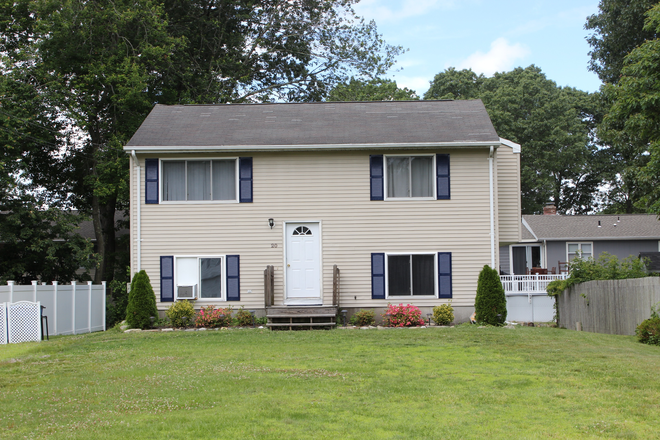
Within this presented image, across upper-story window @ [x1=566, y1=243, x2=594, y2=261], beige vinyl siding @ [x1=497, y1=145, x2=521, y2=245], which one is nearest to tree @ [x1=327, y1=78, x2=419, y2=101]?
upper-story window @ [x1=566, y1=243, x2=594, y2=261]

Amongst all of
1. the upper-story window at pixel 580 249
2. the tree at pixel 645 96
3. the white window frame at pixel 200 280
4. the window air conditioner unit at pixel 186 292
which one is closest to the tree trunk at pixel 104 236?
the white window frame at pixel 200 280

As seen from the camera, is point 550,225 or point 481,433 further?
point 550,225

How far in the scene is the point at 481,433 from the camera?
19.3ft

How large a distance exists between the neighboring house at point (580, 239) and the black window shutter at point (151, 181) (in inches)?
678

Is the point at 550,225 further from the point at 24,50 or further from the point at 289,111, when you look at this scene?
the point at 24,50

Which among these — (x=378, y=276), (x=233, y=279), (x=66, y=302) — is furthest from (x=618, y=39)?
(x=66, y=302)

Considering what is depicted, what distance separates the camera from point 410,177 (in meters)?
16.9

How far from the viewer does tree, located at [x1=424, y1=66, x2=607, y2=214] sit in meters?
41.1

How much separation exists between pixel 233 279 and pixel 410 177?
5328mm

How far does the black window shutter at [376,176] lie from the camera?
16.8 meters

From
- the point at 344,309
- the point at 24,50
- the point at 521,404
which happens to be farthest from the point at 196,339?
the point at 24,50

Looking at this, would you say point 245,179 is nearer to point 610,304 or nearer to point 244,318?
point 244,318

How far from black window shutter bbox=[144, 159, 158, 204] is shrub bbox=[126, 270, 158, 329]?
2.00m

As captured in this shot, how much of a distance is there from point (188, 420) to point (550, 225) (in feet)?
88.1
